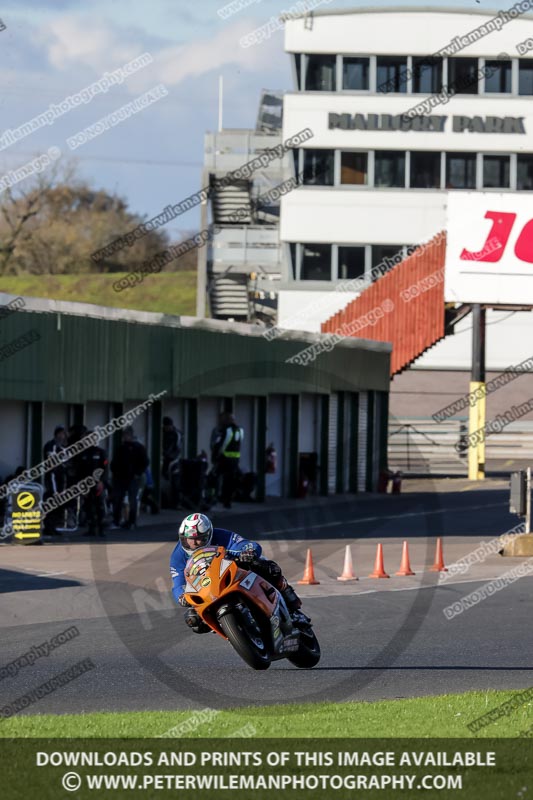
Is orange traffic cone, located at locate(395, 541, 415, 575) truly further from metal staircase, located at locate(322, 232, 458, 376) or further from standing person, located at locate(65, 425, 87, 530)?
metal staircase, located at locate(322, 232, 458, 376)

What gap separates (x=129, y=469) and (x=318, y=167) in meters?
40.4

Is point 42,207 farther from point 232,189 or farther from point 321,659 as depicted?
point 321,659

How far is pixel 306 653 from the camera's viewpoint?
1289 cm

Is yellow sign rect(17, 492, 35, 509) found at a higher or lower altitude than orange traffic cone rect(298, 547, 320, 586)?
higher

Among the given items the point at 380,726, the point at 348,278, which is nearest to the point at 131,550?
the point at 380,726

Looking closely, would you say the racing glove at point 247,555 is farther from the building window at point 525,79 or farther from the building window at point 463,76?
the building window at point 525,79

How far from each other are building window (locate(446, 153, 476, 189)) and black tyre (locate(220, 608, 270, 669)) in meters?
54.2

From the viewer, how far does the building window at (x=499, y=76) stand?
211 feet

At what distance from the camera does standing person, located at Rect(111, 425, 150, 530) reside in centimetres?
2589

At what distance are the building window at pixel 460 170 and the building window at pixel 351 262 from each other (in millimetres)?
4928

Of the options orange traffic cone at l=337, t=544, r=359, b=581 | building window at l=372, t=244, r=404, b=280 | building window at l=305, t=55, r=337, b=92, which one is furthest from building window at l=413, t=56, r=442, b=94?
orange traffic cone at l=337, t=544, r=359, b=581

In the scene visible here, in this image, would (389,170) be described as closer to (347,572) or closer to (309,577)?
(347,572)

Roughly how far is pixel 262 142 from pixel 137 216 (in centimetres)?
5043

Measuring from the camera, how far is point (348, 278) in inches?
2547
